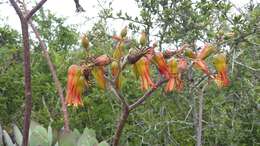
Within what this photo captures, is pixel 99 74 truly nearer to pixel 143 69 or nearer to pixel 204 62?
pixel 143 69

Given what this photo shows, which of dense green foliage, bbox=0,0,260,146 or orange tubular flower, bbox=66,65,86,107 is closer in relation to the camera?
orange tubular flower, bbox=66,65,86,107

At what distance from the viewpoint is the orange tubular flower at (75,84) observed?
1699mm

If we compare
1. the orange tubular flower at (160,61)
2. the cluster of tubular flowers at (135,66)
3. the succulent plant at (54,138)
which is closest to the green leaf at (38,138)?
the succulent plant at (54,138)

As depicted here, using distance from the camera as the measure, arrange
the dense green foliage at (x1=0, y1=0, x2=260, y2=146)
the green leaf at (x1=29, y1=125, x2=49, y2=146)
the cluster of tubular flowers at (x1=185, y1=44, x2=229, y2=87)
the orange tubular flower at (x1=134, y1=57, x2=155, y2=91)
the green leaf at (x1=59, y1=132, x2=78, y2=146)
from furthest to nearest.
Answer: the dense green foliage at (x1=0, y1=0, x2=260, y2=146) < the green leaf at (x1=29, y1=125, x2=49, y2=146) < the green leaf at (x1=59, y1=132, x2=78, y2=146) < the cluster of tubular flowers at (x1=185, y1=44, x2=229, y2=87) < the orange tubular flower at (x1=134, y1=57, x2=155, y2=91)

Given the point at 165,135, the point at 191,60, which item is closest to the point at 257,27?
the point at 165,135

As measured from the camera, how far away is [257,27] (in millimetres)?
2947

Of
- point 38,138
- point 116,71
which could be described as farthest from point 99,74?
point 38,138

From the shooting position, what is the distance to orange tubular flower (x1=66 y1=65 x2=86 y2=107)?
5.57ft

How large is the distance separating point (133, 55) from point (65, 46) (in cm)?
419

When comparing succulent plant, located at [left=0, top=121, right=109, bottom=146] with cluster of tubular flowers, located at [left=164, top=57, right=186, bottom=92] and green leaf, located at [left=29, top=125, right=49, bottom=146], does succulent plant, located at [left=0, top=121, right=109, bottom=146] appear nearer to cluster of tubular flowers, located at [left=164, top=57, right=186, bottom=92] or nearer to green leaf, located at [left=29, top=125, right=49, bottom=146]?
green leaf, located at [left=29, top=125, right=49, bottom=146]

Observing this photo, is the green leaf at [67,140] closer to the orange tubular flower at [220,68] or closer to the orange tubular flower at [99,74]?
the orange tubular flower at [99,74]

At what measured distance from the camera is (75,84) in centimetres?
173

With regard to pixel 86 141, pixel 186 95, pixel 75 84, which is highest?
pixel 186 95

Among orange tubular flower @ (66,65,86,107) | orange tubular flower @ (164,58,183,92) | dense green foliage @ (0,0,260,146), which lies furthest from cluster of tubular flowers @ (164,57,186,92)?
dense green foliage @ (0,0,260,146)
